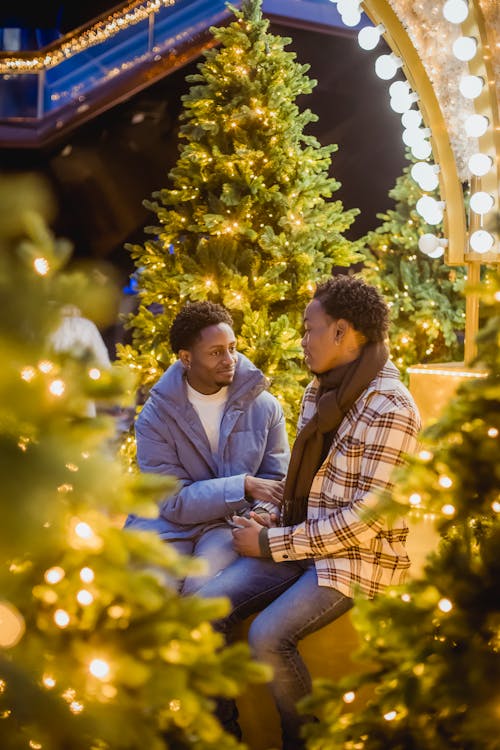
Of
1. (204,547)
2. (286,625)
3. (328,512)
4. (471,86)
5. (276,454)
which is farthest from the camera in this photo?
(471,86)

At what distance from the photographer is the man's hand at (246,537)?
2640 millimetres

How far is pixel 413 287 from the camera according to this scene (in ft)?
21.4

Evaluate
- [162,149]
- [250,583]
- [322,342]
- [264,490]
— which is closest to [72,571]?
[250,583]

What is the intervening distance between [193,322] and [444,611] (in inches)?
76.9

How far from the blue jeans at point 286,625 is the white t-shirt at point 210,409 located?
2.34 feet

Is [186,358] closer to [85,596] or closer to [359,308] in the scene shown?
[359,308]

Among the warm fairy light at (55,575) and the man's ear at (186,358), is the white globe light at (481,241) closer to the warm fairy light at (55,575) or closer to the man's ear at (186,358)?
the man's ear at (186,358)

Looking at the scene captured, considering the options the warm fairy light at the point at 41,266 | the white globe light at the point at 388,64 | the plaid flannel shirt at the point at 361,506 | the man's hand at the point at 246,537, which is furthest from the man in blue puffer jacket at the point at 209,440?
the warm fairy light at the point at 41,266

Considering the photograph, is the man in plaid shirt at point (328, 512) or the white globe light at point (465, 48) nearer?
the man in plaid shirt at point (328, 512)

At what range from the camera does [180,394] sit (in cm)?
309

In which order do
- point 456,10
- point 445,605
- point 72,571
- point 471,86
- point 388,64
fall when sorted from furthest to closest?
point 388,64 → point 471,86 → point 456,10 → point 445,605 → point 72,571

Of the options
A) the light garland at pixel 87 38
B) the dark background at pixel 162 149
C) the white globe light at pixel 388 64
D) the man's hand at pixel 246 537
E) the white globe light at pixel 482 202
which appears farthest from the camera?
the dark background at pixel 162 149

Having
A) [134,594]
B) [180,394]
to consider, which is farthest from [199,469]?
[134,594]

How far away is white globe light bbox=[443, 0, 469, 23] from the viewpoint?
11.1 ft
